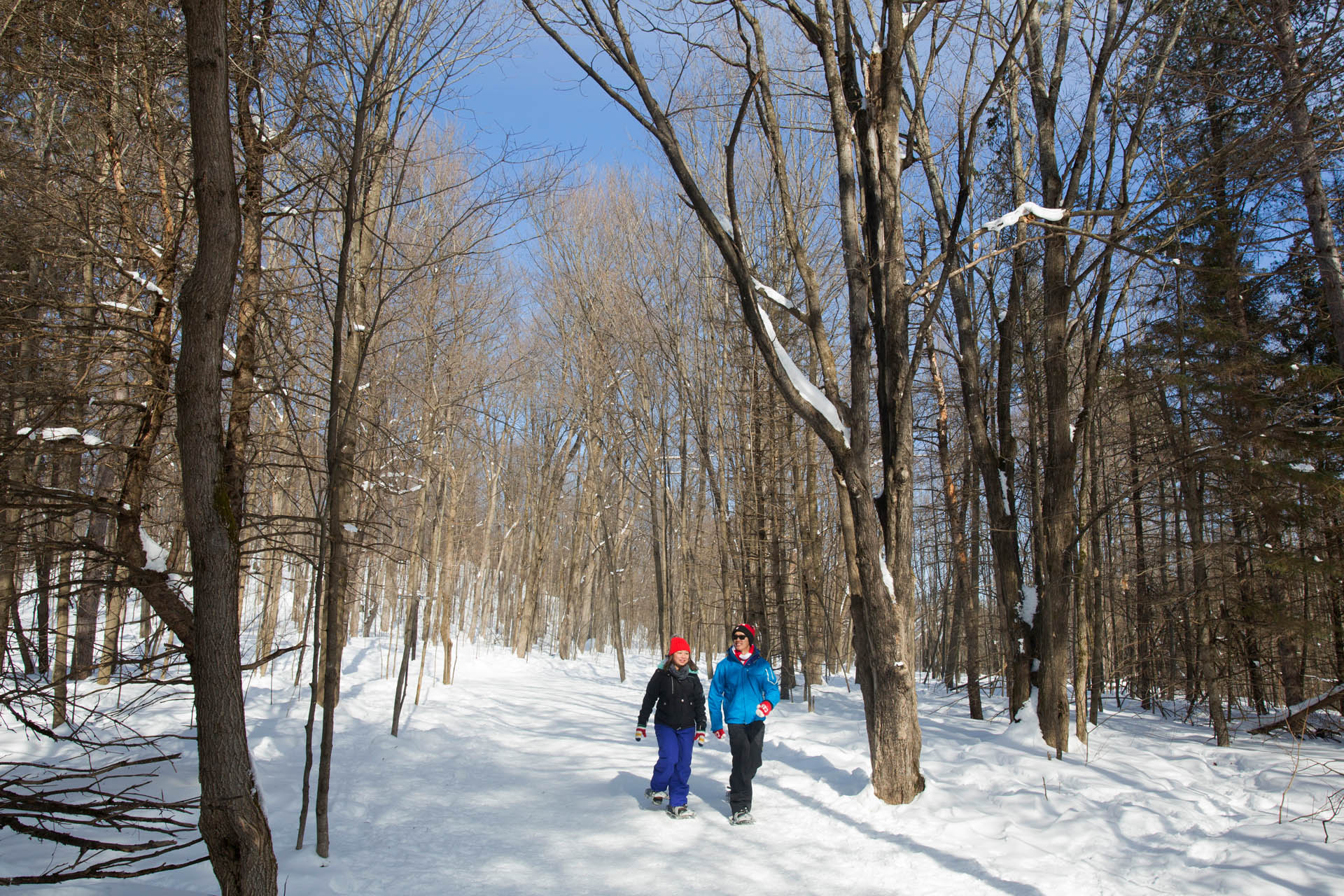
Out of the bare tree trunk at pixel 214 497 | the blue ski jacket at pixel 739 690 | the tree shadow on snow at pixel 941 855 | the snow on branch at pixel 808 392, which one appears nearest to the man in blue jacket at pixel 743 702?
the blue ski jacket at pixel 739 690

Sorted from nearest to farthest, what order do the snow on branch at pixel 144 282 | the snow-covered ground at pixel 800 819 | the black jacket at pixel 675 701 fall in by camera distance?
the snow-covered ground at pixel 800 819
the snow on branch at pixel 144 282
the black jacket at pixel 675 701

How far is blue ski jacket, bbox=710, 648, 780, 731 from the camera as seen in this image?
649 centimetres

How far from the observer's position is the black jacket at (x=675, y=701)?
6.43 metres

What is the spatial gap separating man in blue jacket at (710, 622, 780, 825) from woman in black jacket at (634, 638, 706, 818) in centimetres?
20

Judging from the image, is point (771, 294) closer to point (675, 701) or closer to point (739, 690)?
point (739, 690)

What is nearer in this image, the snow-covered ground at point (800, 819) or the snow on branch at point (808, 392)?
the snow-covered ground at point (800, 819)

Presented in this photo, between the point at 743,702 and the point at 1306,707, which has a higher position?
the point at 743,702

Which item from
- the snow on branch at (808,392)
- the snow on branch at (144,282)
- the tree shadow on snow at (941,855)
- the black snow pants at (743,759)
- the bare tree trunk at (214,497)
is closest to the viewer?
the bare tree trunk at (214,497)

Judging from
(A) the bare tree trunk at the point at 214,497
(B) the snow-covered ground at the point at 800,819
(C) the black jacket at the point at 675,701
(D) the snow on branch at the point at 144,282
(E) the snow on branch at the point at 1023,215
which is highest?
(E) the snow on branch at the point at 1023,215

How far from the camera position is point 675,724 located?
6398mm

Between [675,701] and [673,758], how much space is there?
0.48 meters

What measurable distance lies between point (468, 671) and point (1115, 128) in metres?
16.8

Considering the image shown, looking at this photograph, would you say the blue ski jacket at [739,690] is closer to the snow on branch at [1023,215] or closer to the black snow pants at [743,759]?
→ the black snow pants at [743,759]

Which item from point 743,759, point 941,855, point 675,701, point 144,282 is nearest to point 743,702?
point 743,759
